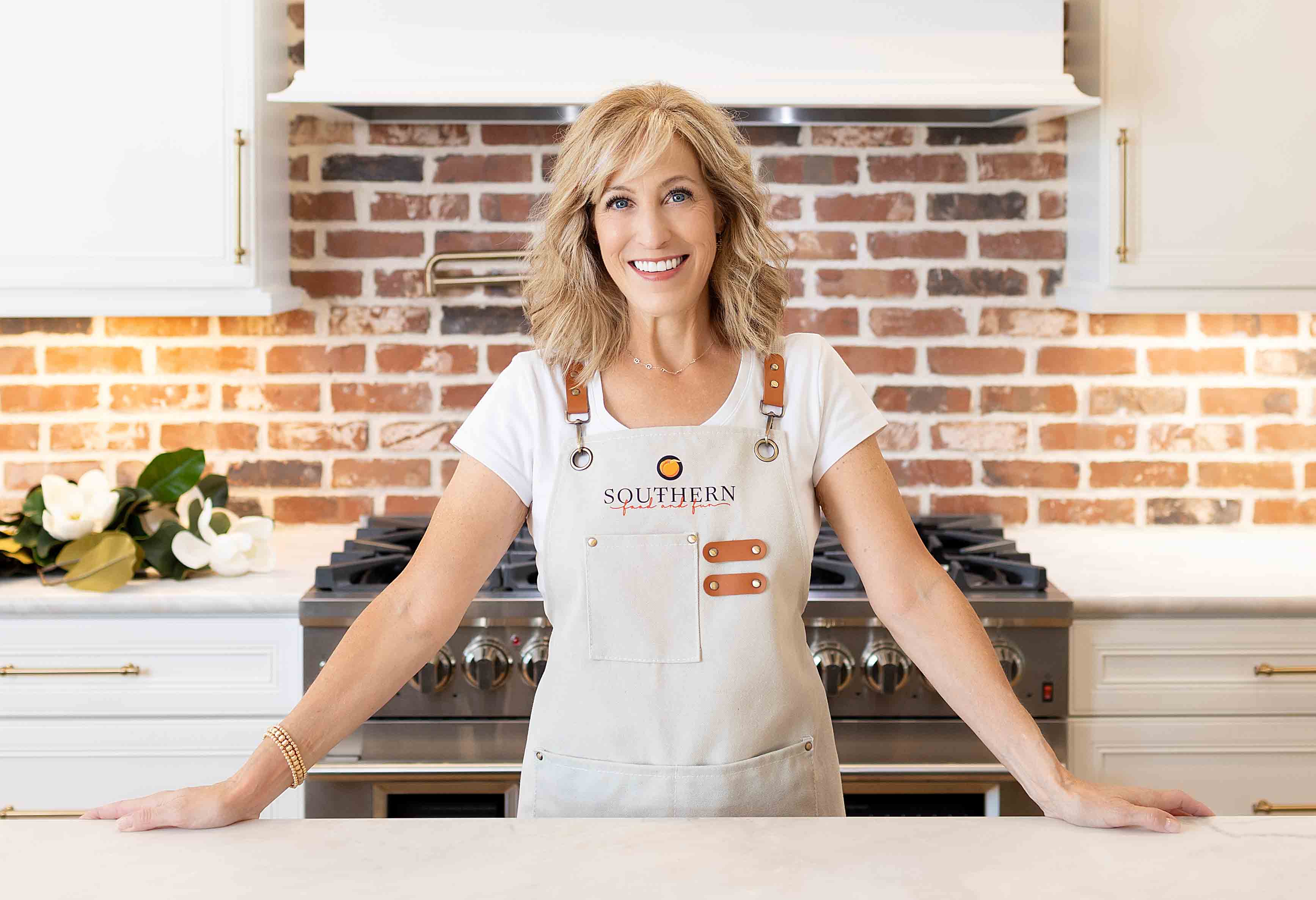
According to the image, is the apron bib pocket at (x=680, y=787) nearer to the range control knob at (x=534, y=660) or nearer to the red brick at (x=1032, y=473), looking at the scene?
the range control knob at (x=534, y=660)

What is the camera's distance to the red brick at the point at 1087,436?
9.23 feet

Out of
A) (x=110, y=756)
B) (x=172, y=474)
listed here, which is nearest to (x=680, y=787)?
(x=110, y=756)

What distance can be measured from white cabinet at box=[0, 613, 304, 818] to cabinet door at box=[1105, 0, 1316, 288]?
69.9 inches

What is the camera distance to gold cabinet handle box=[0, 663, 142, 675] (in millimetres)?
2172

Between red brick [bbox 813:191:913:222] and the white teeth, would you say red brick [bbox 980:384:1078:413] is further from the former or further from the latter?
the white teeth

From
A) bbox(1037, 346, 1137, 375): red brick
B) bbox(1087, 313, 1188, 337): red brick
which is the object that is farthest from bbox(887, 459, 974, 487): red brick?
bbox(1087, 313, 1188, 337): red brick

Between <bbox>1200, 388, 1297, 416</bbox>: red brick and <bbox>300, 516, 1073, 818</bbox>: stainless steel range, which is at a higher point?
<bbox>1200, 388, 1297, 416</bbox>: red brick

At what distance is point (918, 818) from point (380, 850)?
1.62ft

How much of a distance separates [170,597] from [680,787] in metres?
1.14

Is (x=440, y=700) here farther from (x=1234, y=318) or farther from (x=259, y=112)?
(x=1234, y=318)

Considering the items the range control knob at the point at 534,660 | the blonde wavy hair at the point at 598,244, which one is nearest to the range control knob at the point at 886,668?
the range control knob at the point at 534,660

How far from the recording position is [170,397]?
9.09ft

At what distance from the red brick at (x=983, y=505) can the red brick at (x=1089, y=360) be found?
0.31 meters

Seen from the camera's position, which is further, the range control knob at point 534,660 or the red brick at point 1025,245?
the red brick at point 1025,245
